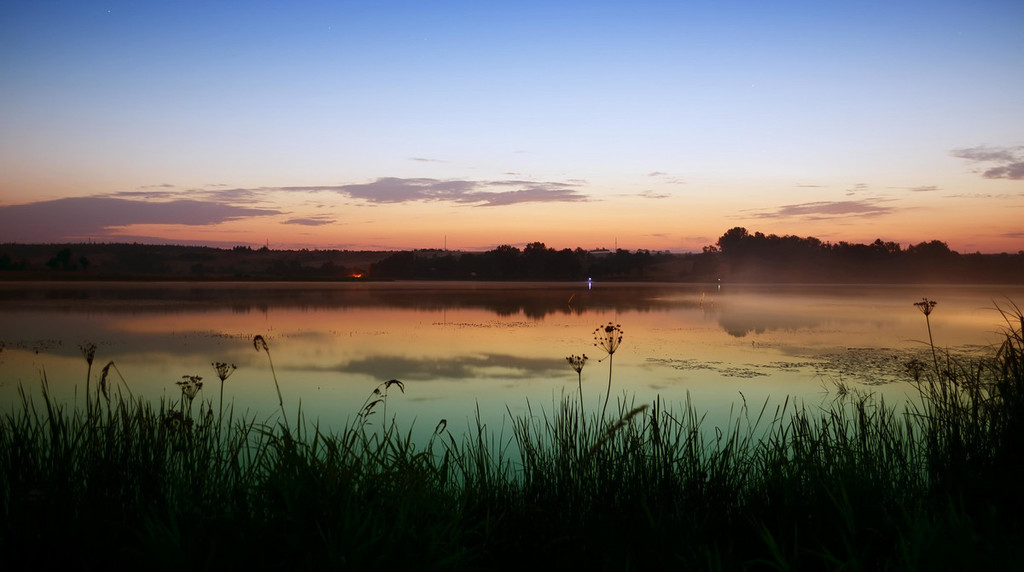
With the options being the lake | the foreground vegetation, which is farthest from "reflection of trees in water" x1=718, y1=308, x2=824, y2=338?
the foreground vegetation

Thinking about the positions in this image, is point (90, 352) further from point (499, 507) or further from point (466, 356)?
point (466, 356)

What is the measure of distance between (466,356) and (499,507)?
965cm

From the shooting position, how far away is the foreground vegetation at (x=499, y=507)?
9.99 ft

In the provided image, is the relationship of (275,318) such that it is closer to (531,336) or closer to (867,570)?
(531,336)

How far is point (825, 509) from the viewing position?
157 inches

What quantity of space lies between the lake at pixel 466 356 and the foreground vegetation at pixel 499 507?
53.4 inches

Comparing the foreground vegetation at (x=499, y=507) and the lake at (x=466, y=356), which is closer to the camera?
the foreground vegetation at (x=499, y=507)

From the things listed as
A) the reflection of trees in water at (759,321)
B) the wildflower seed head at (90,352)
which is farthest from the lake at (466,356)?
the wildflower seed head at (90,352)

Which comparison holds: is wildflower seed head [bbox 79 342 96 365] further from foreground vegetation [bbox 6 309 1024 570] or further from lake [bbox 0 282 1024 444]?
lake [bbox 0 282 1024 444]

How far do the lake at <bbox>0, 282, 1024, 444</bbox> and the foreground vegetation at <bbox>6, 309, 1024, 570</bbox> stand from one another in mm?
1356

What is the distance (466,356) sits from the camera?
1386 centimetres

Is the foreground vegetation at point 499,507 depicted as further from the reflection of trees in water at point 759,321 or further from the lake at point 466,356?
the reflection of trees in water at point 759,321

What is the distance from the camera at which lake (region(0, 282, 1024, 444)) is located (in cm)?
958

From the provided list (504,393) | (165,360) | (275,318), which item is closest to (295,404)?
(504,393)
